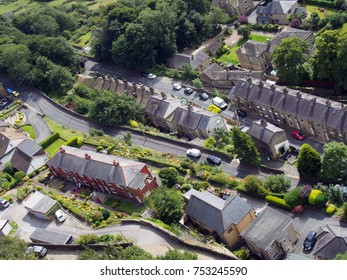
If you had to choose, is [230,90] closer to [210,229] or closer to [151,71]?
[151,71]

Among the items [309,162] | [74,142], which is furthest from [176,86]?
[309,162]

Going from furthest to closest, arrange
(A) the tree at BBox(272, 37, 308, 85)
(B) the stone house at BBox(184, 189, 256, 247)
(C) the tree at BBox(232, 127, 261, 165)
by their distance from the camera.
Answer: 1. (A) the tree at BBox(272, 37, 308, 85)
2. (C) the tree at BBox(232, 127, 261, 165)
3. (B) the stone house at BBox(184, 189, 256, 247)

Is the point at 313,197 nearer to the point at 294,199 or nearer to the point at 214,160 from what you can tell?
the point at 294,199

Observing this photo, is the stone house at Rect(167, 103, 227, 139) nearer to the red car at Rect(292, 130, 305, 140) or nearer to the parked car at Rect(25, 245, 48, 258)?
the red car at Rect(292, 130, 305, 140)

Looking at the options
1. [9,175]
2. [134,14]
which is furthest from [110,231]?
[134,14]

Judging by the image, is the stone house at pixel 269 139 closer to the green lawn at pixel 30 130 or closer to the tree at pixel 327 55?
the tree at pixel 327 55

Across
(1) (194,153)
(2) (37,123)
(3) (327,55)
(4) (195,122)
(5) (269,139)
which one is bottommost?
(2) (37,123)

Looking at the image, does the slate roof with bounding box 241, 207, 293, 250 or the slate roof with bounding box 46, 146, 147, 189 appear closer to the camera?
the slate roof with bounding box 241, 207, 293, 250

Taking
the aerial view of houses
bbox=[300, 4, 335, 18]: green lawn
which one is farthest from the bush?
bbox=[300, 4, 335, 18]: green lawn
